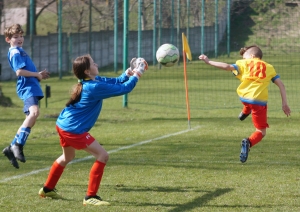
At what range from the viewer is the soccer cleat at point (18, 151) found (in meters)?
8.18

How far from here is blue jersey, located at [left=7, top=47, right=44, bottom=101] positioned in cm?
900

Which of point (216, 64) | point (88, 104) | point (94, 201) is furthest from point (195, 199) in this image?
point (216, 64)

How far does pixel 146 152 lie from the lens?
36.1 ft

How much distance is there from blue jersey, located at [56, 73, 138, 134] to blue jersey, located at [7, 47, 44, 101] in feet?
6.72

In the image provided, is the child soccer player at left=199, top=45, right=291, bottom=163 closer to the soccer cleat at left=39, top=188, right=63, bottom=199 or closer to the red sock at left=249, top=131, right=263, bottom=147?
the red sock at left=249, top=131, right=263, bottom=147

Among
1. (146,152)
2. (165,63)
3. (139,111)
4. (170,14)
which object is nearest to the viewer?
(165,63)

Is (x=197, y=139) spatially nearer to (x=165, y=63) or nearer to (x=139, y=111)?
(x=165, y=63)

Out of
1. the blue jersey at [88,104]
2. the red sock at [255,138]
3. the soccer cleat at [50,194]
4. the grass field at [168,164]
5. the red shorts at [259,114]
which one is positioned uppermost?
the blue jersey at [88,104]

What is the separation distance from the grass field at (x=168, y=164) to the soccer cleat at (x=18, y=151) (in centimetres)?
34

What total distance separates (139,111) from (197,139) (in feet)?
18.3

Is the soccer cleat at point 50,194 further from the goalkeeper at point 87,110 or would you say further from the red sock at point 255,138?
the red sock at point 255,138

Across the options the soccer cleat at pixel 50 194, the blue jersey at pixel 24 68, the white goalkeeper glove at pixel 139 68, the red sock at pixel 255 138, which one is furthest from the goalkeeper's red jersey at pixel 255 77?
the soccer cleat at pixel 50 194

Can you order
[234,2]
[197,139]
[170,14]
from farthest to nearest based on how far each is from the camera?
[170,14] → [234,2] → [197,139]

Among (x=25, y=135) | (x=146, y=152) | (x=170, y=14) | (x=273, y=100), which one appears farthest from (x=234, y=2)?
(x=25, y=135)
